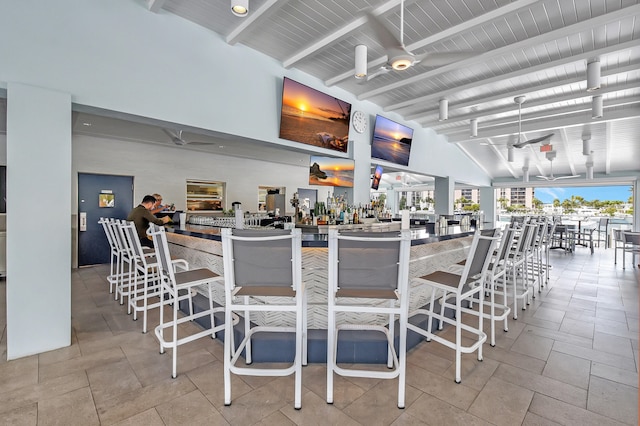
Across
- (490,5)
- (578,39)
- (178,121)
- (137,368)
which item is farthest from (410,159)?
(137,368)

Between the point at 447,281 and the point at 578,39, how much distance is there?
13.5 feet

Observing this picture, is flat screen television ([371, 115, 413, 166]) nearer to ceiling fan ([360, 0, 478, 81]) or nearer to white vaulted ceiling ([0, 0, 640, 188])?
white vaulted ceiling ([0, 0, 640, 188])

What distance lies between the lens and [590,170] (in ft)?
31.7

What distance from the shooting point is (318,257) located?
2.54 meters

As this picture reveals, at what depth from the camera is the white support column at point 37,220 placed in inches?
97.7

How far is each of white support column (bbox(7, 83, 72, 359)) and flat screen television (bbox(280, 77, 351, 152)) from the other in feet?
9.00

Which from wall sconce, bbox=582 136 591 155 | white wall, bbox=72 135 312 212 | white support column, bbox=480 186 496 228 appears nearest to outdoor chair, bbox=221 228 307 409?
white wall, bbox=72 135 312 212

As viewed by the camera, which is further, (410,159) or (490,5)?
(410,159)

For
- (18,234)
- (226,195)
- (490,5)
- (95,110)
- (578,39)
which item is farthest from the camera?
(226,195)

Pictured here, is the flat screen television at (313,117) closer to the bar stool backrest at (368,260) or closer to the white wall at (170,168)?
the bar stool backrest at (368,260)

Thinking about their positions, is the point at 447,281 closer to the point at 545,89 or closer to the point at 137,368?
the point at 137,368

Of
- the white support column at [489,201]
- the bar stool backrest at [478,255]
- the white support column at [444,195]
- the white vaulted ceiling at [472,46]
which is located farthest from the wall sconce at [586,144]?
the bar stool backrest at [478,255]

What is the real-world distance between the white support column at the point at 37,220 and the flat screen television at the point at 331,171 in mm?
3550

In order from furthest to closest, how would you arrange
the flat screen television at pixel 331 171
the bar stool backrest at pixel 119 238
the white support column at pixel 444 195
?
the white support column at pixel 444 195, the flat screen television at pixel 331 171, the bar stool backrest at pixel 119 238
